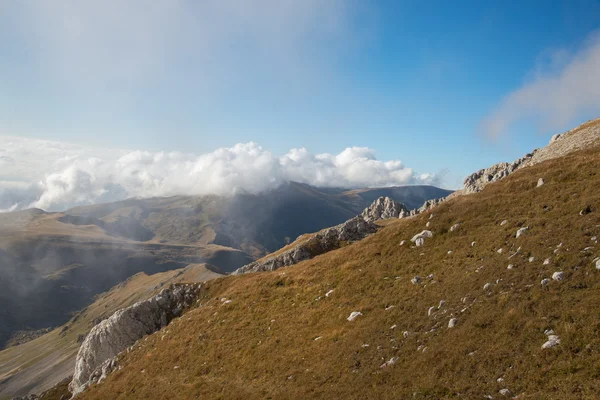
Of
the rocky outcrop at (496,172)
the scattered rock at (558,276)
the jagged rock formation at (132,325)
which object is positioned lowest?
the jagged rock formation at (132,325)

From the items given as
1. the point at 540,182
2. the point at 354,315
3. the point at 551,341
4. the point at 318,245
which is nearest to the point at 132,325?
the point at 318,245

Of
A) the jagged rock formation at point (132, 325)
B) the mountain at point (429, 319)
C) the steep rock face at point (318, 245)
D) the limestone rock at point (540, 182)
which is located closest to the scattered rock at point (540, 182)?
the limestone rock at point (540, 182)

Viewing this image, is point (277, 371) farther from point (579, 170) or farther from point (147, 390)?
point (579, 170)

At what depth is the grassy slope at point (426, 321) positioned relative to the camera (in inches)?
700

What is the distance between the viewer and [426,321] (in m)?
24.6

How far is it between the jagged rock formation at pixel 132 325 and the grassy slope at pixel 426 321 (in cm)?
1389

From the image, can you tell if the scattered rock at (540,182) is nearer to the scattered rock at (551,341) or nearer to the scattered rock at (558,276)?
the scattered rock at (558,276)

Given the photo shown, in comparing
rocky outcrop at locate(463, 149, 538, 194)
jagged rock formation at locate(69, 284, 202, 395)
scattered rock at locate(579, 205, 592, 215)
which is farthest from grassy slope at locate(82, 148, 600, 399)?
rocky outcrop at locate(463, 149, 538, 194)

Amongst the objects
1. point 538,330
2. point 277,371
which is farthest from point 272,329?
point 538,330

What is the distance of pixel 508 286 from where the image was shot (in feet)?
75.8

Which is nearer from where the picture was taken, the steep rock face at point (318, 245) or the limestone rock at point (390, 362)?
the limestone rock at point (390, 362)

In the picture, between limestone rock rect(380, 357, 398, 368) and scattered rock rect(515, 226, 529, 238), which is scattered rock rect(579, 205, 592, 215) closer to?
scattered rock rect(515, 226, 529, 238)

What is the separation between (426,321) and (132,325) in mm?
60117

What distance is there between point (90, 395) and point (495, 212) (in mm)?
54967
